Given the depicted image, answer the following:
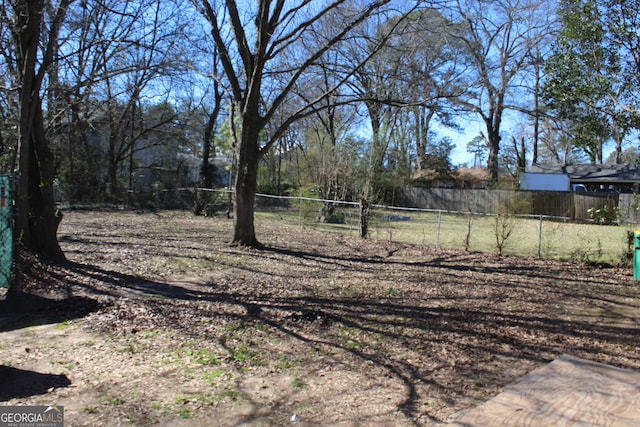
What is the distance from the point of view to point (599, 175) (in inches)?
1631

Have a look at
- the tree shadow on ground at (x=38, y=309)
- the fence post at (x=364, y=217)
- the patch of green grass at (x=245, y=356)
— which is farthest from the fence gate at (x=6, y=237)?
the fence post at (x=364, y=217)

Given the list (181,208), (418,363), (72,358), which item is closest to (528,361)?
(418,363)

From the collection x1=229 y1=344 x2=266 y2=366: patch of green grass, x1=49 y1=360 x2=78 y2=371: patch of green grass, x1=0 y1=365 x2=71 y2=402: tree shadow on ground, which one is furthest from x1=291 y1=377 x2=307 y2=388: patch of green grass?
x1=49 y1=360 x2=78 y2=371: patch of green grass

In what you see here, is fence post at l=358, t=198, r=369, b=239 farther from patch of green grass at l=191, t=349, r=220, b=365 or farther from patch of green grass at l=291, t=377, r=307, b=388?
patch of green grass at l=291, t=377, r=307, b=388

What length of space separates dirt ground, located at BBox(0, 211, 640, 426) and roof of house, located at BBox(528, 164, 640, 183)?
114 ft

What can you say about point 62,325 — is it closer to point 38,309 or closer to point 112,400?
point 38,309

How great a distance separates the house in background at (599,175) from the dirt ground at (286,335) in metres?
34.9

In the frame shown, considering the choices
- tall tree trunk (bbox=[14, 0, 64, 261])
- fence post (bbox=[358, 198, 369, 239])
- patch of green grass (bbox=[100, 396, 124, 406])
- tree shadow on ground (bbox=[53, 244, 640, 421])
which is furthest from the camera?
fence post (bbox=[358, 198, 369, 239])

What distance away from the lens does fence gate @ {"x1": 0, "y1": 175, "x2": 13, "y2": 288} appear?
650cm

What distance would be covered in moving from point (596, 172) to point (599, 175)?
0.70 m

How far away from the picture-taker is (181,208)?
25.5 m

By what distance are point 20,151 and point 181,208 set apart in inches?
700

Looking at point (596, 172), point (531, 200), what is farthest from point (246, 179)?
point (596, 172)

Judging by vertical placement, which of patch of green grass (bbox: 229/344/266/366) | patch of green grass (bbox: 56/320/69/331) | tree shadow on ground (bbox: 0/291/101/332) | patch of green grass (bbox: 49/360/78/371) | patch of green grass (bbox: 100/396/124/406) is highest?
tree shadow on ground (bbox: 0/291/101/332)
